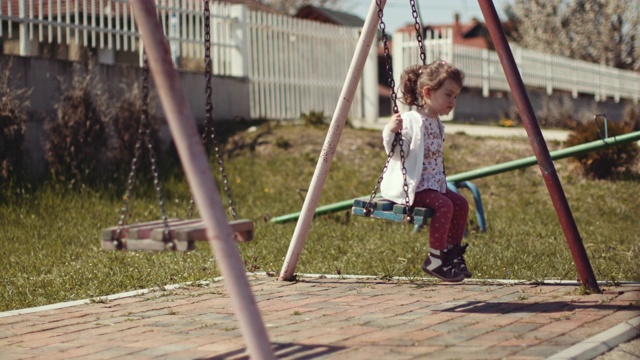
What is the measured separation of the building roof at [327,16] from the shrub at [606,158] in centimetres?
2620

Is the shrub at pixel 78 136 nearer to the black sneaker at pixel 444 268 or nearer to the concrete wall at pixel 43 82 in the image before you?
the concrete wall at pixel 43 82

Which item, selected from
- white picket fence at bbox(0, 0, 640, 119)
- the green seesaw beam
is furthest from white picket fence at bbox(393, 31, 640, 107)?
the green seesaw beam

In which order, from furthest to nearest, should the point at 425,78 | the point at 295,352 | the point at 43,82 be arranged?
A: 1. the point at 43,82
2. the point at 425,78
3. the point at 295,352

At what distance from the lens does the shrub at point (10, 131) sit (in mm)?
10945

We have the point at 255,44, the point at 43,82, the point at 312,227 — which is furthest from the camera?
the point at 255,44

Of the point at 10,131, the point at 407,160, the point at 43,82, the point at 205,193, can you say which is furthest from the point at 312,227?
the point at 205,193

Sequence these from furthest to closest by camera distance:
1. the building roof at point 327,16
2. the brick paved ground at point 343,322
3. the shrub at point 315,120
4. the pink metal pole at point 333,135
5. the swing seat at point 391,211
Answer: the building roof at point 327,16, the shrub at point 315,120, the pink metal pole at point 333,135, the swing seat at point 391,211, the brick paved ground at point 343,322

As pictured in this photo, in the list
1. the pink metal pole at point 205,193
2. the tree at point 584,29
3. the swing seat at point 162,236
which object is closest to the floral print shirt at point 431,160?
the swing seat at point 162,236

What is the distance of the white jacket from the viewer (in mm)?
6168

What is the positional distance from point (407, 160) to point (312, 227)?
12.9 feet

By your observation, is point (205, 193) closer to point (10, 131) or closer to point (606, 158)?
point (10, 131)

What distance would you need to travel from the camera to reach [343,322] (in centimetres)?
525

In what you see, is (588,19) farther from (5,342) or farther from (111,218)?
(5,342)

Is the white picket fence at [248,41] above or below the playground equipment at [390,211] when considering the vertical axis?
above
